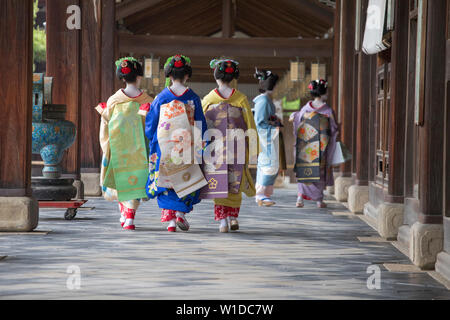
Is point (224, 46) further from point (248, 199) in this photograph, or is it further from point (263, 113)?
point (263, 113)

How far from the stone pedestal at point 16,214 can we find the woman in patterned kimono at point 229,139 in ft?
5.38

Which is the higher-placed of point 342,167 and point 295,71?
point 295,71

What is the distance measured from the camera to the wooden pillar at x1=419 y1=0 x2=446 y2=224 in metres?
5.25

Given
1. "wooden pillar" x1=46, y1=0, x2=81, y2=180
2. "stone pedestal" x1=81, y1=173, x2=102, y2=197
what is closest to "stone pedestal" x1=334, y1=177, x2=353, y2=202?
"stone pedestal" x1=81, y1=173, x2=102, y2=197

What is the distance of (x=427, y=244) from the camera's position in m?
5.25

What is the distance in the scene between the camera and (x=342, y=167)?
11.5 m

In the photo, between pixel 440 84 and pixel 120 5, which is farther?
pixel 120 5

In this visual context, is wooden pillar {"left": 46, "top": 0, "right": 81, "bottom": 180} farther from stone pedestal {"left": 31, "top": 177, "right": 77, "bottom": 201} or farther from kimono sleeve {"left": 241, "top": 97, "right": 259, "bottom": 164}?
kimono sleeve {"left": 241, "top": 97, "right": 259, "bottom": 164}

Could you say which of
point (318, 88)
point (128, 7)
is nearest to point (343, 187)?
point (318, 88)

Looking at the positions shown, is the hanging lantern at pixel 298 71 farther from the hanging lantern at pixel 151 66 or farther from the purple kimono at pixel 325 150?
the purple kimono at pixel 325 150

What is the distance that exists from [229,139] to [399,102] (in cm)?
161
